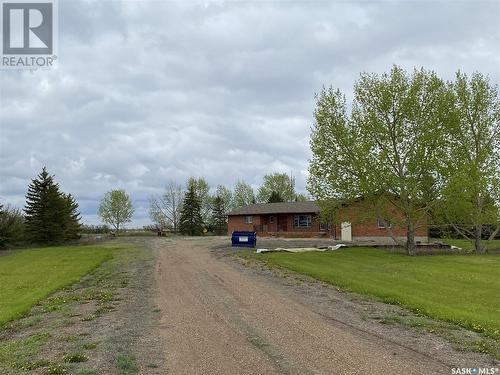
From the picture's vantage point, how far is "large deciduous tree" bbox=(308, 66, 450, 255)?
31.7m

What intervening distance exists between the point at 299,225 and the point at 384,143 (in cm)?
2886

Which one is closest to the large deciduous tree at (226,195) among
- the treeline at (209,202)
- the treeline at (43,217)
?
the treeline at (209,202)

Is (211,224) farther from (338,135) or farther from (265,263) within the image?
(265,263)

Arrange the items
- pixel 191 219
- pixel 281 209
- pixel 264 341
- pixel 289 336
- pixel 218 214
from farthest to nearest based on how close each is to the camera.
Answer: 1. pixel 218 214
2. pixel 191 219
3. pixel 281 209
4. pixel 289 336
5. pixel 264 341

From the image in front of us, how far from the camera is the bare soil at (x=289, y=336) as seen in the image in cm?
736

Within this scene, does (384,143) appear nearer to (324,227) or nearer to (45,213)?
(324,227)

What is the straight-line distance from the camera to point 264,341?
8.75m

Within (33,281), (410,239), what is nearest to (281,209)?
(410,239)

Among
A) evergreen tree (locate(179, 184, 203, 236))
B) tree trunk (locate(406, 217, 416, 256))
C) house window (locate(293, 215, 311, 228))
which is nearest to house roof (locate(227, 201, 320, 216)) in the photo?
house window (locate(293, 215, 311, 228))

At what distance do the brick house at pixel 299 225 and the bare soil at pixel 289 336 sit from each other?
118 feet

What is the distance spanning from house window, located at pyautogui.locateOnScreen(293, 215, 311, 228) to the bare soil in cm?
4397

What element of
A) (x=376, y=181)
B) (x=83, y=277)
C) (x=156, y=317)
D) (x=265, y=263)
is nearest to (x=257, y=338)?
(x=156, y=317)

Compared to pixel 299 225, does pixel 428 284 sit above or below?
below

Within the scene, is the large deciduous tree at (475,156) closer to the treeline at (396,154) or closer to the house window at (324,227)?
the treeline at (396,154)
